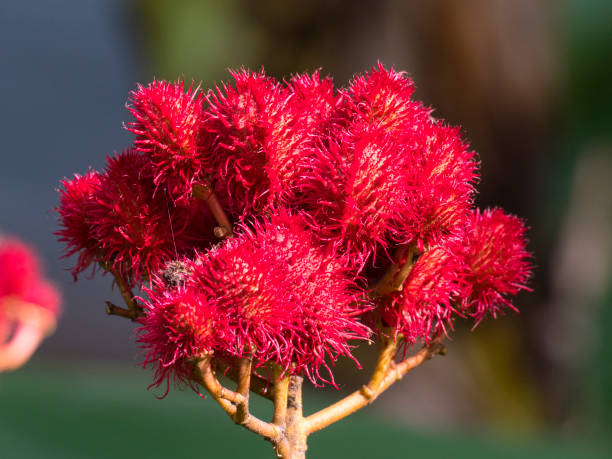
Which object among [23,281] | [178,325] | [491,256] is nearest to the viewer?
[178,325]

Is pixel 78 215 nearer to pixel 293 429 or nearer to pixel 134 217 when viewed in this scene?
pixel 134 217

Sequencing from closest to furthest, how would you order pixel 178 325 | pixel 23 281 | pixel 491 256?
pixel 178 325 → pixel 491 256 → pixel 23 281

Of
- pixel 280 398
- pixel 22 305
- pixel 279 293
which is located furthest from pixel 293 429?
pixel 22 305

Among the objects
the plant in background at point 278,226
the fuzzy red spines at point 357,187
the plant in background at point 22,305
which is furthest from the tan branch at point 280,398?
the plant in background at point 22,305

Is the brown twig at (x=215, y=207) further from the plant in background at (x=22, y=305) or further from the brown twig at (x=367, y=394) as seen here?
the plant in background at (x=22, y=305)

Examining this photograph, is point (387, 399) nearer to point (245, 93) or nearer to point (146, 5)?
point (245, 93)

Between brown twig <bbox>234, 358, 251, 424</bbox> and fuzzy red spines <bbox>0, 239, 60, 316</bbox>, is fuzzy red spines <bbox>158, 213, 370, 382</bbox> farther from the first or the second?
fuzzy red spines <bbox>0, 239, 60, 316</bbox>
